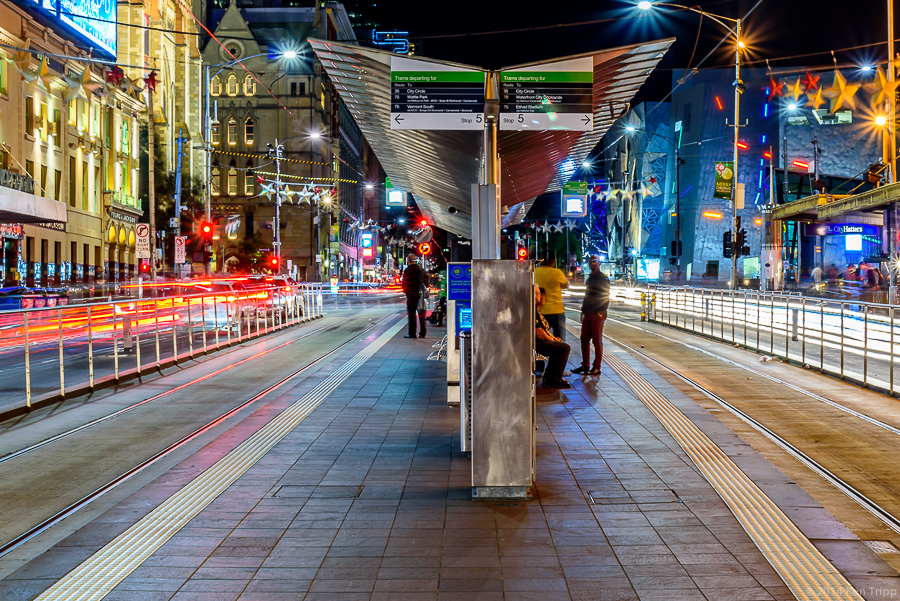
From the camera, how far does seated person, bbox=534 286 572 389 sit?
1148cm

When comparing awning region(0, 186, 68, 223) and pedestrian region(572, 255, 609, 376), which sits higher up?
awning region(0, 186, 68, 223)

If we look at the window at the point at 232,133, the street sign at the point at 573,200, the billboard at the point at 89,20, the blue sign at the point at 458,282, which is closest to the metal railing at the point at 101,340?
the blue sign at the point at 458,282

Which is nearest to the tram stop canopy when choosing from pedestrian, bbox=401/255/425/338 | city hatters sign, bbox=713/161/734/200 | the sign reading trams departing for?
the sign reading trams departing for

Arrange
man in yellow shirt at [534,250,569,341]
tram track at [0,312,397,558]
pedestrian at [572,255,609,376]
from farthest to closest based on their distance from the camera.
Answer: pedestrian at [572,255,609,376], man in yellow shirt at [534,250,569,341], tram track at [0,312,397,558]

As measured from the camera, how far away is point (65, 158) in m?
46.6

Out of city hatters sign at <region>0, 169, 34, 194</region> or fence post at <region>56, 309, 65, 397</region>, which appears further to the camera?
city hatters sign at <region>0, 169, 34, 194</region>

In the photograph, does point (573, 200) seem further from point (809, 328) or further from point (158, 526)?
point (158, 526)

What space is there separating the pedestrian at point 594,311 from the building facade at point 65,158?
62.2ft

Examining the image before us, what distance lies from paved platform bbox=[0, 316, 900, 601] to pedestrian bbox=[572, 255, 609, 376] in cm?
473

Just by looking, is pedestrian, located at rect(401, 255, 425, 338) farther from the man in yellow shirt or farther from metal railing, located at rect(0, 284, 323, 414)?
the man in yellow shirt

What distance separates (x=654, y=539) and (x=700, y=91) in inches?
2825

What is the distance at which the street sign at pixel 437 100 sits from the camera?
11.6 metres

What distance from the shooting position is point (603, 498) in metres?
6.19

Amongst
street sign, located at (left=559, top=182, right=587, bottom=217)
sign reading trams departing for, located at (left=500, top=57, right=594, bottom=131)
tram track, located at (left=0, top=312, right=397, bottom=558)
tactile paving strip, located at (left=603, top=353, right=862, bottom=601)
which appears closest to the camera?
tactile paving strip, located at (left=603, top=353, right=862, bottom=601)
